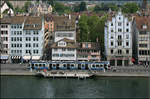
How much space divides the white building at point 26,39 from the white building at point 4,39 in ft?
3.23

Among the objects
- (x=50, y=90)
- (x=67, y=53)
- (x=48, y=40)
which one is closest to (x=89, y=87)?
(x=50, y=90)

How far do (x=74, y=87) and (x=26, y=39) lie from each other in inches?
1129

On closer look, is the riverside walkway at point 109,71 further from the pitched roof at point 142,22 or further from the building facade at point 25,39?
the pitched roof at point 142,22

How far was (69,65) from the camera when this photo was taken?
10069 cm

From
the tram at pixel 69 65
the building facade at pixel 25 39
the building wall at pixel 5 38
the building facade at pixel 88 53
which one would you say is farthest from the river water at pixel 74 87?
the building wall at pixel 5 38

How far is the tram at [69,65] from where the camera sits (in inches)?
3935

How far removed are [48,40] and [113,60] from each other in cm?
2661

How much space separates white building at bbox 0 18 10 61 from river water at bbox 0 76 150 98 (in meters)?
15.3

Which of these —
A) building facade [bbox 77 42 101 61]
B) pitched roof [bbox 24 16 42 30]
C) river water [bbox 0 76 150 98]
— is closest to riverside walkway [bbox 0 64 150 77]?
river water [bbox 0 76 150 98]

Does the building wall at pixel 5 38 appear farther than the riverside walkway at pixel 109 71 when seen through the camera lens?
Yes

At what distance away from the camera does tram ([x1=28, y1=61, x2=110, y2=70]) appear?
9994 cm

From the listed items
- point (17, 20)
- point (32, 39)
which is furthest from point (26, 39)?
point (17, 20)

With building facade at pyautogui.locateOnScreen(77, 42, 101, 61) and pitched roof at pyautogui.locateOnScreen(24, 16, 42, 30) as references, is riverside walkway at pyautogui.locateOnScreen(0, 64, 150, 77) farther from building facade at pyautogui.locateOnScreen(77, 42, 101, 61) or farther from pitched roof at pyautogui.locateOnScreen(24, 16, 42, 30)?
pitched roof at pyautogui.locateOnScreen(24, 16, 42, 30)

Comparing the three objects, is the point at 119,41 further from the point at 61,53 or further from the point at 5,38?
the point at 5,38
